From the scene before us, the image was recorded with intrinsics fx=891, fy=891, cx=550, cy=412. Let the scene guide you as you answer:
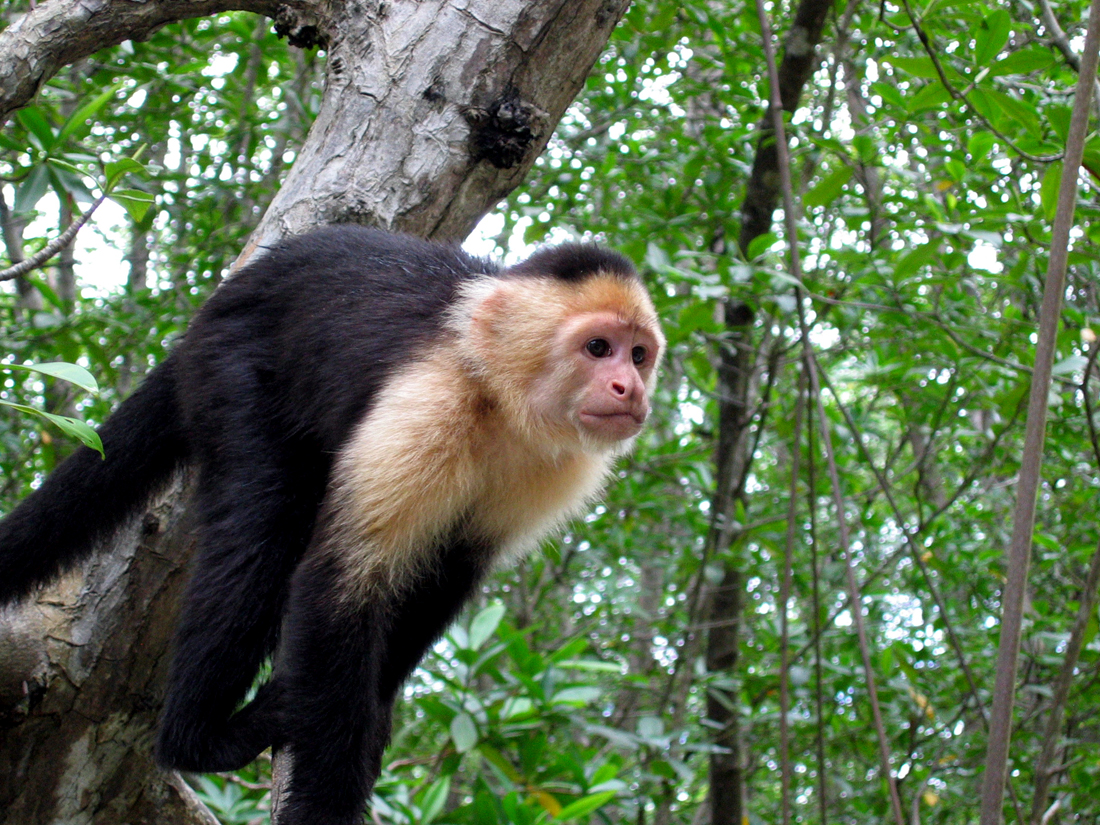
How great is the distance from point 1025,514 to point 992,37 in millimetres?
1552

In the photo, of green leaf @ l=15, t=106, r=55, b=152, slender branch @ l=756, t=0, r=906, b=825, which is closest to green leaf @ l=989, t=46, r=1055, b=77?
slender branch @ l=756, t=0, r=906, b=825

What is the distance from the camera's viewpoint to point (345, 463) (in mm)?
1928

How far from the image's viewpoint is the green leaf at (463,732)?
118 inches

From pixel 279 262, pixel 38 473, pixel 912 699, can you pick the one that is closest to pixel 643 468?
pixel 912 699

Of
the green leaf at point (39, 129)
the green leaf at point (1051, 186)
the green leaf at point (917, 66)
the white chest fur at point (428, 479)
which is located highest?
the green leaf at point (917, 66)

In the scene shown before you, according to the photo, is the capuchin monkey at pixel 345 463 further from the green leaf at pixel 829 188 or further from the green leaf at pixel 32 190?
the green leaf at pixel 829 188

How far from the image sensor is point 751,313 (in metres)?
4.25

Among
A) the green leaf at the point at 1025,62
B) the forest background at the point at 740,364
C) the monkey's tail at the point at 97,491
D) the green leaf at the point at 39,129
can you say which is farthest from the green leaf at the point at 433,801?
the green leaf at the point at 1025,62

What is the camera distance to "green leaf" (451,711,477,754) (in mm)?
3002

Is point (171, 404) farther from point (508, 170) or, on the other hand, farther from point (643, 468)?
point (643, 468)

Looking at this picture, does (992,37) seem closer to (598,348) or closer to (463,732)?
(598,348)

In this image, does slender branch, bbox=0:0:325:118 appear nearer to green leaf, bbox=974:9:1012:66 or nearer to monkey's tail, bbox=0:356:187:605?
monkey's tail, bbox=0:356:187:605

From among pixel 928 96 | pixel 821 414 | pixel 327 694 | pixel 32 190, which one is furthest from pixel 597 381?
pixel 32 190

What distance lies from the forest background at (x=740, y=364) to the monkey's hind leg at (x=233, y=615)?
38.8 inches
